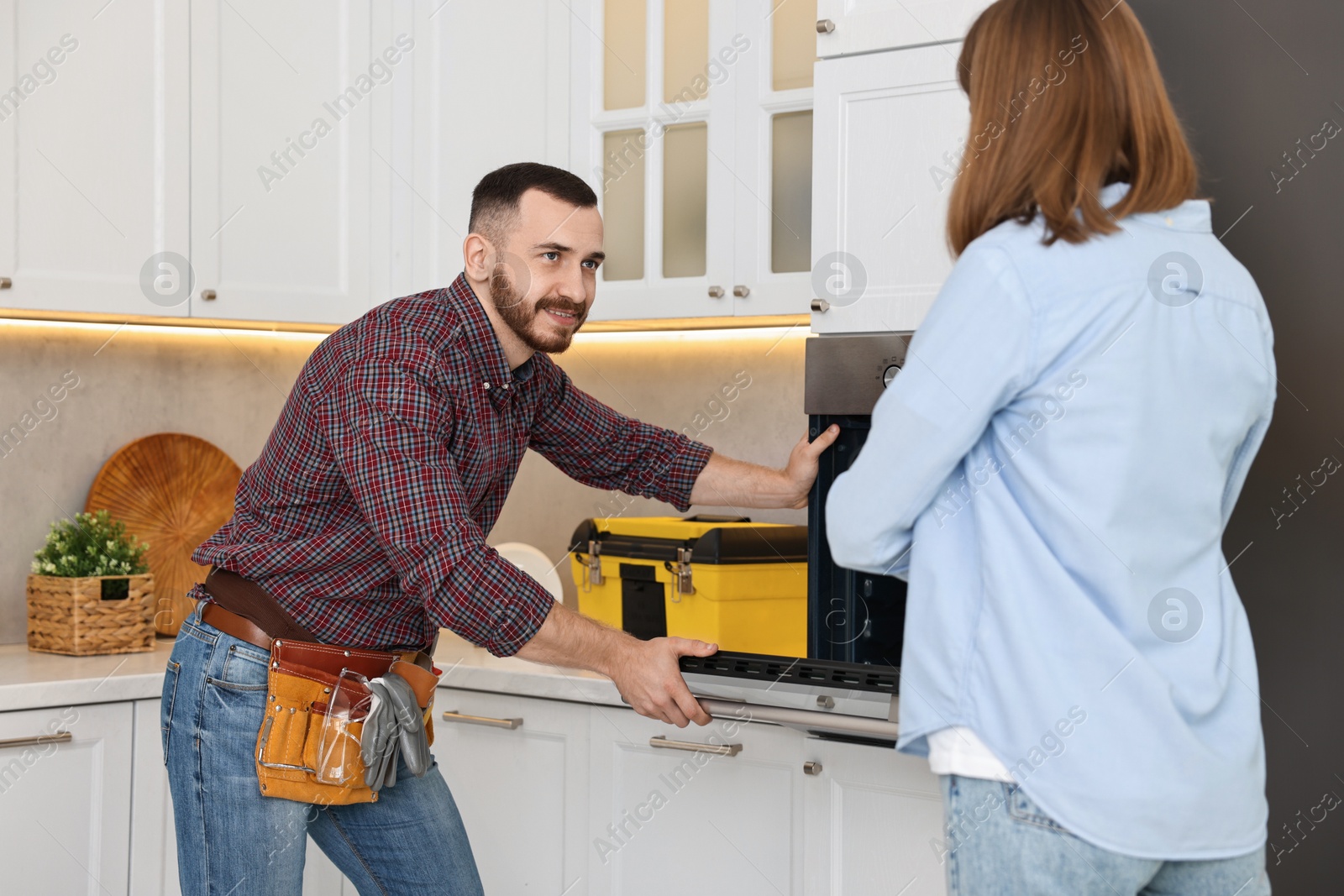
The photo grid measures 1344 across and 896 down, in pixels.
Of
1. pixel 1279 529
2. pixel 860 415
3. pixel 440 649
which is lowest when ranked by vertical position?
pixel 440 649

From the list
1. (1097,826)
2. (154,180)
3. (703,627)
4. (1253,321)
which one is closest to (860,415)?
(703,627)

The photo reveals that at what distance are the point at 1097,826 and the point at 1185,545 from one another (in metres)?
0.21

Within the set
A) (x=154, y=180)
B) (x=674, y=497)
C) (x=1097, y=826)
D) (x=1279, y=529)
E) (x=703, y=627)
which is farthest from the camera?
(x=154, y=180)

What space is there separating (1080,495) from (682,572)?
1106 millimetres

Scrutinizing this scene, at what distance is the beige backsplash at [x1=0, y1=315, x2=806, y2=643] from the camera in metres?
2.30

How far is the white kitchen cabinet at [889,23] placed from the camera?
5.14 feet

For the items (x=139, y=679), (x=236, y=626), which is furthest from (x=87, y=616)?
(x=236, y=626)

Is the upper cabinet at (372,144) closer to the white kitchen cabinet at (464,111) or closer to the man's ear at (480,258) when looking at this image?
the white kitchen cabinet at (464,111)

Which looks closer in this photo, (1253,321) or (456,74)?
(1253,321)

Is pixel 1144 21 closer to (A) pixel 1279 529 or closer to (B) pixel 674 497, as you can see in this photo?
(A) pixel 1279 529

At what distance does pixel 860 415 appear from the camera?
5.22 feet

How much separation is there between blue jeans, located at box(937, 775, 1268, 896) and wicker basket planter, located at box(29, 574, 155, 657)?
68.6 inches

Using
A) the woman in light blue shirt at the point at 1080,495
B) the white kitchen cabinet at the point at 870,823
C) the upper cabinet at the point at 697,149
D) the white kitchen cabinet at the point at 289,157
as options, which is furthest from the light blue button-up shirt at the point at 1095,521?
the white kitchen cabinet at the point at 289,157

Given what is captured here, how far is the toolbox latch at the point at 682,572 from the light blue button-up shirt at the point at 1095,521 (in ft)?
3.30
